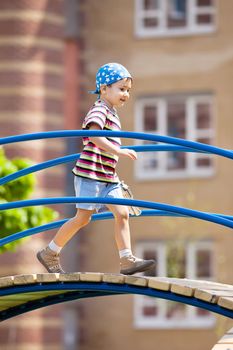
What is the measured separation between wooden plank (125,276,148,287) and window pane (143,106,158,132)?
78.4 feet

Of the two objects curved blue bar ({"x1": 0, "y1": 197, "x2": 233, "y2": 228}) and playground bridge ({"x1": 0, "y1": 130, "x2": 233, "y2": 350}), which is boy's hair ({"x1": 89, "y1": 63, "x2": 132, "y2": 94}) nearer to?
playground bridge ({"x1": 0, "y1": 130, "x2": 233, "y2": 350})

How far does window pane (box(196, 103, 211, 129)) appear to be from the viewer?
36.8 metres

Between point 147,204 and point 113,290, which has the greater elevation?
point 147,204

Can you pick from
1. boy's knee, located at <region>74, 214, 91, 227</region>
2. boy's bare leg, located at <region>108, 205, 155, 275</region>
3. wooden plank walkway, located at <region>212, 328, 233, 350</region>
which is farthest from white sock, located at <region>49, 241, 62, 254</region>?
wooden plank walkway, located at <region>212, 328, 233, 350</region>

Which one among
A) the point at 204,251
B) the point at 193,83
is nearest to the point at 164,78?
the point at 193,83

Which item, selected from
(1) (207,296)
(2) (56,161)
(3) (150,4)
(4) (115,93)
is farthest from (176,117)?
(1) (207,296)

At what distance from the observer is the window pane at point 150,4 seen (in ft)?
123

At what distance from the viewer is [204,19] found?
36875 mm

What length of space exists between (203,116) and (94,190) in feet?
76.8

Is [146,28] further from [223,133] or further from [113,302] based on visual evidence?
[113,302]

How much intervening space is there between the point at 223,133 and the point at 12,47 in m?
5.22

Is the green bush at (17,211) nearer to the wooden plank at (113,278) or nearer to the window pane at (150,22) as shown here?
the wooden plank at (113,278)

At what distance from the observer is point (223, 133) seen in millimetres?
36438

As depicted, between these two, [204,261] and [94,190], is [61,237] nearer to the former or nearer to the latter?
[94,190]
